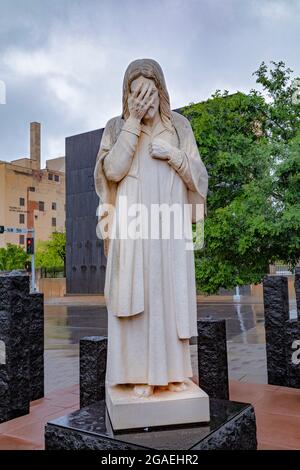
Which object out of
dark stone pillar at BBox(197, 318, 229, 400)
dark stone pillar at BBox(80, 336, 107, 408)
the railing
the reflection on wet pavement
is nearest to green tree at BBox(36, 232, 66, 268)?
the railing

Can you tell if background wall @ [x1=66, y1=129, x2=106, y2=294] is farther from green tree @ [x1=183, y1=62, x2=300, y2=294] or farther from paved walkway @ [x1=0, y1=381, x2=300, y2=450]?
paved walkway @ [x1=0, y1=381, x2=300, y2=450]

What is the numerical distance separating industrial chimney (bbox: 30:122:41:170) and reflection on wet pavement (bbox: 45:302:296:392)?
3608cm

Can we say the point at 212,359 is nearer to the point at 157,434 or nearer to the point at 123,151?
the point at 157,434

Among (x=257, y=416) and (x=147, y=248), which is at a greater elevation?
(x=147, y=248)

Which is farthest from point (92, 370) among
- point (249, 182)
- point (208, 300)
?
point (208, 300)

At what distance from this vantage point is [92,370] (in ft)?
14.6

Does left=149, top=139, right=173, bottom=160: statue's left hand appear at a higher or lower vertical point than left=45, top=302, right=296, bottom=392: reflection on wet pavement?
higher

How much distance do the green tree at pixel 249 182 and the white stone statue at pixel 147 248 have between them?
4.42m

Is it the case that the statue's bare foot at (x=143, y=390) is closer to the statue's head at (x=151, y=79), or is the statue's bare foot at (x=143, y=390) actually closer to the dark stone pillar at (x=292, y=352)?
the statue's head at (x=151, y=79)

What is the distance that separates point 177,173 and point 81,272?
2703 centimetres

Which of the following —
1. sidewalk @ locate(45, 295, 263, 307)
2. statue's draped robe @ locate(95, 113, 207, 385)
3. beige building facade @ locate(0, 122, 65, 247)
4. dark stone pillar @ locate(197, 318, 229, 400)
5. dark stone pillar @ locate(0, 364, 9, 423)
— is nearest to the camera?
statue's draped robe @ locate(95, 113, 207, 385)

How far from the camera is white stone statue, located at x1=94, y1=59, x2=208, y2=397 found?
8.71 feet

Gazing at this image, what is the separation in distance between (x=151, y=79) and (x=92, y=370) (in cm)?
299

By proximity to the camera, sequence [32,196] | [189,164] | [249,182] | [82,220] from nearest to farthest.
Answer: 1. [189,164]
2. [249,182]
3. [82,220]
4. [32,196]
